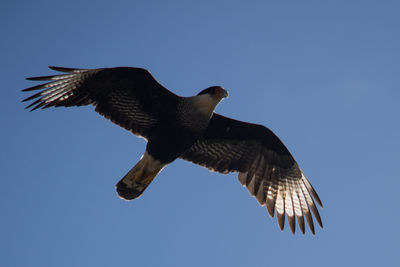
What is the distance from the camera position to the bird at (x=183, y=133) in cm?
689

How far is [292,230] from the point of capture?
755 cm

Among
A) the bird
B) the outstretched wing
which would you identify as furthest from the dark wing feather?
the outstretched wing

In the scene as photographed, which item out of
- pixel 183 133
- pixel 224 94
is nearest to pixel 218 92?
pixel 224 94

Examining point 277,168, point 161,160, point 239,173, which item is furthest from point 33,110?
point 277,168

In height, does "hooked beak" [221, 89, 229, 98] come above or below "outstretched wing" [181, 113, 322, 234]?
above

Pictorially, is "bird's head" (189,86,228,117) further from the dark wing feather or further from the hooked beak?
the dark wing feather

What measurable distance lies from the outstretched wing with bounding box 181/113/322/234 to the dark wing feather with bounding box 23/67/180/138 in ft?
2.61

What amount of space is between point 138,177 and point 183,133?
2.63 feet

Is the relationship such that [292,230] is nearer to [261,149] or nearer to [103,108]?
[261,149]

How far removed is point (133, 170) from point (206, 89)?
139 cm

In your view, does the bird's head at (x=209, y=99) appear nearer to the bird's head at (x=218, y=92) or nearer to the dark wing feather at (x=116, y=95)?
the bird's head at (x=218, y=92)

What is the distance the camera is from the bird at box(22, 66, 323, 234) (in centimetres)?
689

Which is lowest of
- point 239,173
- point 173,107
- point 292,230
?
point 292,230

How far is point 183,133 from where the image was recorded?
23.1 ft
